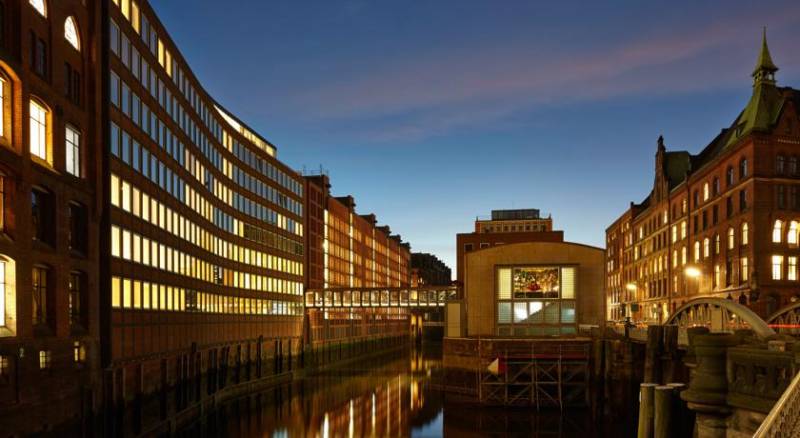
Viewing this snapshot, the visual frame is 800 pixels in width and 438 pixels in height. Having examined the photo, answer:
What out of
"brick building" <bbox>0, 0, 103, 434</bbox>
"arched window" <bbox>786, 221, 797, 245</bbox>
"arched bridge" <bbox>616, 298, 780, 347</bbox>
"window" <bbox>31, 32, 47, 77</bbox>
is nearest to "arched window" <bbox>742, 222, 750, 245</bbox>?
"arched window" <bbox>786, 221, 797, 245</bbox>

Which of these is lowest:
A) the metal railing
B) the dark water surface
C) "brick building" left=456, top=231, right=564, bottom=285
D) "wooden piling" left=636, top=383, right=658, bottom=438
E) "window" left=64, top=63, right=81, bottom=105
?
the dark water surface

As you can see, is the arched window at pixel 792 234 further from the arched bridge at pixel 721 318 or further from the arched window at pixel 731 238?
the arched bridge at pixel 721 318

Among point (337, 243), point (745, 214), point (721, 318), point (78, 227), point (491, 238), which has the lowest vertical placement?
point (721, 318)

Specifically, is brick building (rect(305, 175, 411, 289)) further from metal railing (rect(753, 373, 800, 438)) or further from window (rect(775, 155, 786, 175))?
metal railing (rect(753, 373, 800, 438))

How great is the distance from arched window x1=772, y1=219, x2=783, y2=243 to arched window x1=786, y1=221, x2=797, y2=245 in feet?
2.17

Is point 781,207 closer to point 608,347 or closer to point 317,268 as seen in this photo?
point 608,347

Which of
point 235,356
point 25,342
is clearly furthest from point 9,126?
point 235,356

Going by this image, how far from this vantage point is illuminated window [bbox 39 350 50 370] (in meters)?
34.0

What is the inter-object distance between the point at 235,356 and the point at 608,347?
137 feet

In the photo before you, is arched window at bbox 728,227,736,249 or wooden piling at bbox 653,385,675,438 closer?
wooden piling at bbox 653,385,675,438

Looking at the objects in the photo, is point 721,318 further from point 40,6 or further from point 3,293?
point 40,6

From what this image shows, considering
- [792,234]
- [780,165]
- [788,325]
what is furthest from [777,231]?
[788,325]

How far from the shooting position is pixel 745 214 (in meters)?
64.1

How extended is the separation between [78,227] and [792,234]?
188 ft
